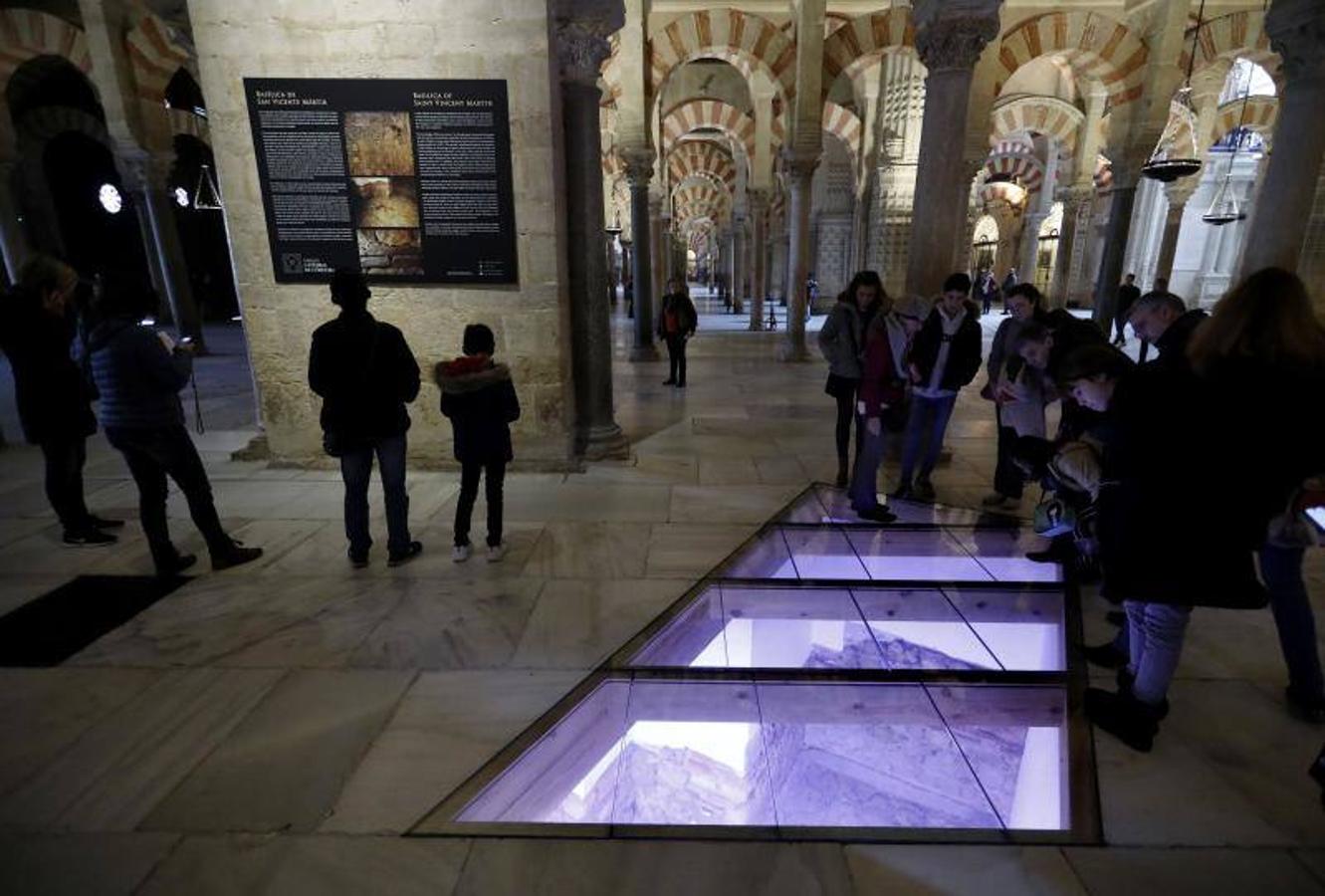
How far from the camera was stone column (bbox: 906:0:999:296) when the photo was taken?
13.9ft

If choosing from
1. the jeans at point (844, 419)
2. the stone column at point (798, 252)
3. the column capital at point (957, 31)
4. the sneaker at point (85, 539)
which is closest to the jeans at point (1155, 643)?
the jeans at point (844, 419)

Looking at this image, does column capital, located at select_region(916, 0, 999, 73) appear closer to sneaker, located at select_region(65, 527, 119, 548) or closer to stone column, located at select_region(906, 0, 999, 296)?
stone column, located at select_region(906, 0, 999, 296)

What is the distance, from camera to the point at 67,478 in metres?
3.32

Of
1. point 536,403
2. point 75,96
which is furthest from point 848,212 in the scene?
point 75,96

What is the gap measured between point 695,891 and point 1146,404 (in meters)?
1.64

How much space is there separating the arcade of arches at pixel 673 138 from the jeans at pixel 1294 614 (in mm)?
3169

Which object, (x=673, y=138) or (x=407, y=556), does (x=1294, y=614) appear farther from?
(x=673, y=138)

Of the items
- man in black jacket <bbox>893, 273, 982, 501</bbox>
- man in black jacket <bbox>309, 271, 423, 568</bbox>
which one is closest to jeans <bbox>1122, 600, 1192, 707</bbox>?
man in black jacket <bbox>893, 273, 982, 501</bbox>

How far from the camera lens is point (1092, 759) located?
1.85m

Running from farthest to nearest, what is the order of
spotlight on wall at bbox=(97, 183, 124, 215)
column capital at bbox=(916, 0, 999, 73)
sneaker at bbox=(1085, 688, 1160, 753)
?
spotlight on wall at bbox=(97, 183, 124, 215)
column capital at bbox=(916, 0, 999, 73)
sneaker at bbox=(1085, 688, 1160, 753)

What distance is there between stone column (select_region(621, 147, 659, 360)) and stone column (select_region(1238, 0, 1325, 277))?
6866 millimetres

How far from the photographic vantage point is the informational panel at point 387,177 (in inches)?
156

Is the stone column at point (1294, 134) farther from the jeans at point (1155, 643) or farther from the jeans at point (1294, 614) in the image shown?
the jeans at point (1155, 643)

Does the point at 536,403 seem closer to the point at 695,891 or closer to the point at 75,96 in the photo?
the point at 695,891
